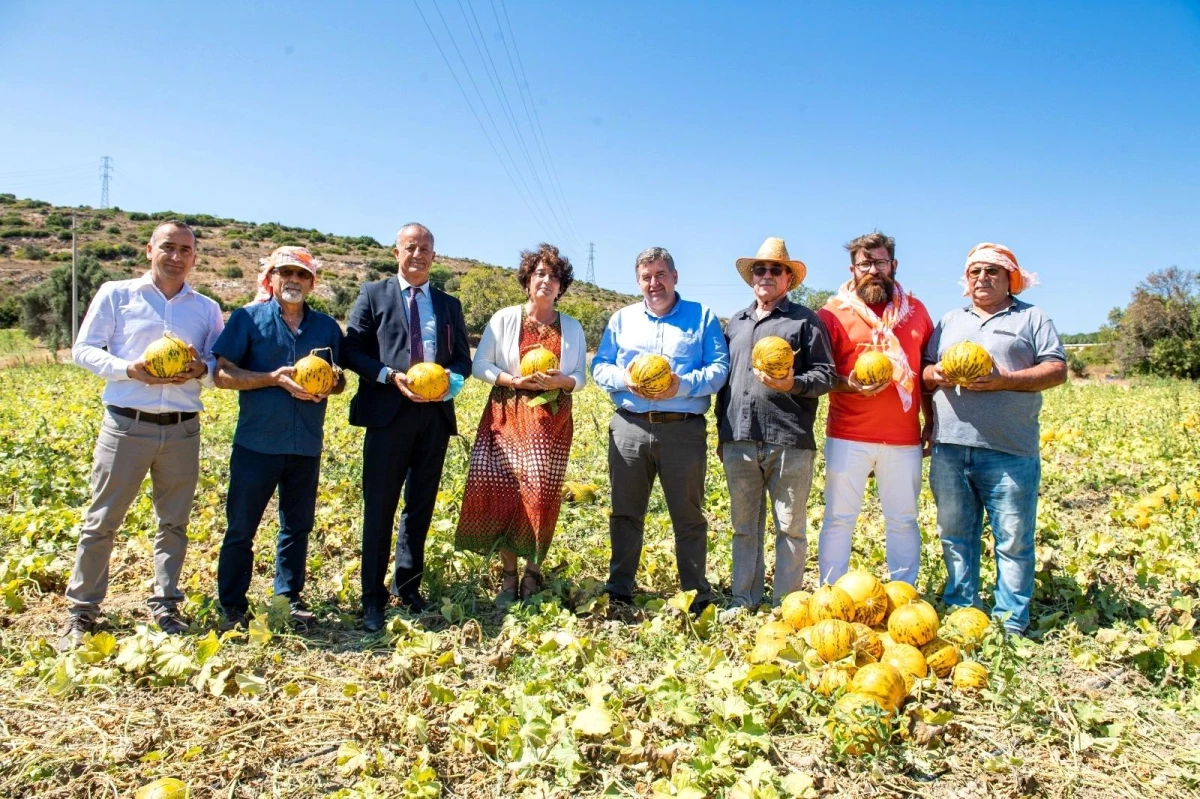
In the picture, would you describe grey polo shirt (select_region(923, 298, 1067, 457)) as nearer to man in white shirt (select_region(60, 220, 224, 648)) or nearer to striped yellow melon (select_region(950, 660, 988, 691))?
striped yellow melon (select_region(950, 660, 988, 691))

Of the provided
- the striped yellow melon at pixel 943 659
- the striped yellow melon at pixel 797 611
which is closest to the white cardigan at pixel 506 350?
the striped yellow melon at pixel 797 611

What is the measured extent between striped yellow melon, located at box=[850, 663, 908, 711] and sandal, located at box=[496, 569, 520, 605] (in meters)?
2.39

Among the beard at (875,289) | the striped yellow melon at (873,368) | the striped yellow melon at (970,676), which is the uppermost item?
the beard at (875,289)

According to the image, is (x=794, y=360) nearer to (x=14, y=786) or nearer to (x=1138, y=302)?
(x=14, y=786)

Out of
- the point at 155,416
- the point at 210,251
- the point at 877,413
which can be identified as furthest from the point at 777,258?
the point at 210,251

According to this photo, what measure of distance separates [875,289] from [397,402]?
3.01 meters

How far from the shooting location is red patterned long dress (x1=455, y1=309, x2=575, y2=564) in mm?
4848

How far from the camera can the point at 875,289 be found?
14.7 ft

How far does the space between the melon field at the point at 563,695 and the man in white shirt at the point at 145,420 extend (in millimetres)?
264

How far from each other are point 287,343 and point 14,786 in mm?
2472

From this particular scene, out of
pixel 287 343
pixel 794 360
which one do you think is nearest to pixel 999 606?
pixel 794 360

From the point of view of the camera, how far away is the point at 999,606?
445cm

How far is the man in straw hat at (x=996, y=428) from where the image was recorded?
4.25 meters

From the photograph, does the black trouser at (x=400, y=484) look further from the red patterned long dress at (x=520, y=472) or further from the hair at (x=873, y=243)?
the hair at (x=873, y=243)
